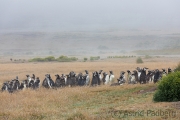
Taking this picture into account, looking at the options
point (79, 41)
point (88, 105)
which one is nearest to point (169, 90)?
point (88, 105)

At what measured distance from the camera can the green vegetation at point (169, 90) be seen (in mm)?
16391

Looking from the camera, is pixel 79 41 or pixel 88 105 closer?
pixel 88 105

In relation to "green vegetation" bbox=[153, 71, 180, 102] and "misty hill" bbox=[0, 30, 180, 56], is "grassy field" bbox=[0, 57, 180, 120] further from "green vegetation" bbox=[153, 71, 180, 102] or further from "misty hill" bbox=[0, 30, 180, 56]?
"misty hill" bbox=[0, 30, 180, 56]

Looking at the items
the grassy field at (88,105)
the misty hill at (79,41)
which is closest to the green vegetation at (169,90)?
the grassy field at (88,105)

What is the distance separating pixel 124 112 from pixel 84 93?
805cm

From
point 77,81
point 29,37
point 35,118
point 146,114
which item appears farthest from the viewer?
point 29,37

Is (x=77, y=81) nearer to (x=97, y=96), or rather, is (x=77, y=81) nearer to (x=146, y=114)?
(x=97, y=96)

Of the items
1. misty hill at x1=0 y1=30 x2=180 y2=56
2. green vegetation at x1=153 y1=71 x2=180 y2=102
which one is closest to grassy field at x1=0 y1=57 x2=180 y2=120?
green vegetation at x1=153 y1=71 x2=180 y2=102

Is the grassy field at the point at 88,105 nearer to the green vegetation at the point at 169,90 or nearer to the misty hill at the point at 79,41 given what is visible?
the green vegetation at the point at 169,90

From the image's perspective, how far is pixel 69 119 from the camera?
13.8 metres

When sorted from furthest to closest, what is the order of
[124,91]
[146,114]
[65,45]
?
1. [65,45]
2. [124,91]
3. [146,114]

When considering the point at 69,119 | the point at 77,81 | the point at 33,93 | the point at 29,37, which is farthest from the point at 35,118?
the point at 29,37

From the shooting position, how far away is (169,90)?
16.5m

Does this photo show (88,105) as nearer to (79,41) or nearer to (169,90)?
(169,90)
